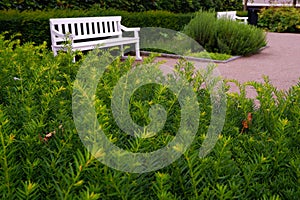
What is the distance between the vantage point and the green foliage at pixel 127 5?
9391 mm

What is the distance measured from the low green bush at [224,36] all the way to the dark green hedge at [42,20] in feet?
3.82

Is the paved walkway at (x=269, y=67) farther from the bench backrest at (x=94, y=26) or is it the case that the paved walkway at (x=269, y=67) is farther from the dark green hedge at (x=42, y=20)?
the dark green hedge at (x=42, y=20)

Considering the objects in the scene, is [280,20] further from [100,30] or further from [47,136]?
[47,136]

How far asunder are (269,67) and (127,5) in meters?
4.80

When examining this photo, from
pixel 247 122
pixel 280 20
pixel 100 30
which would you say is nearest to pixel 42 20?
pixel 100 30

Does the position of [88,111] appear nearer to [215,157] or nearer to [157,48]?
[215,157]

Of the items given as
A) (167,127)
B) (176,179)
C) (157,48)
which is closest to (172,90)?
(167,127)

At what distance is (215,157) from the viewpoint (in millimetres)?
1205

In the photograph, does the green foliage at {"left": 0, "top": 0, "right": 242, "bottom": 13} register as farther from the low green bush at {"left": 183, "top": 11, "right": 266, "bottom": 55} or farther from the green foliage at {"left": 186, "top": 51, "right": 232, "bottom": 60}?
the green foliage at {"left": 186, "top": 51, "right": 232, "bottom": 60}

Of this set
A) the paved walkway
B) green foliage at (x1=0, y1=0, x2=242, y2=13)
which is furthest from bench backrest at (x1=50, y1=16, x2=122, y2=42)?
the paved walkway

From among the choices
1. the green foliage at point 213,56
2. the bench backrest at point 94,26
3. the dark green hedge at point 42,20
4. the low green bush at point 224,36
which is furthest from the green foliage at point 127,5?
the green foliage at point 213,56

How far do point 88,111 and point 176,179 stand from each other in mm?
361

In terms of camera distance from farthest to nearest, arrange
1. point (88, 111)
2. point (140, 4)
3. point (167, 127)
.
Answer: point (140, 4) < point (167, 127) < point (88, 111)

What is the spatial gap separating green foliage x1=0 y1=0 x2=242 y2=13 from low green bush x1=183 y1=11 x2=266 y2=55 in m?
2.09
